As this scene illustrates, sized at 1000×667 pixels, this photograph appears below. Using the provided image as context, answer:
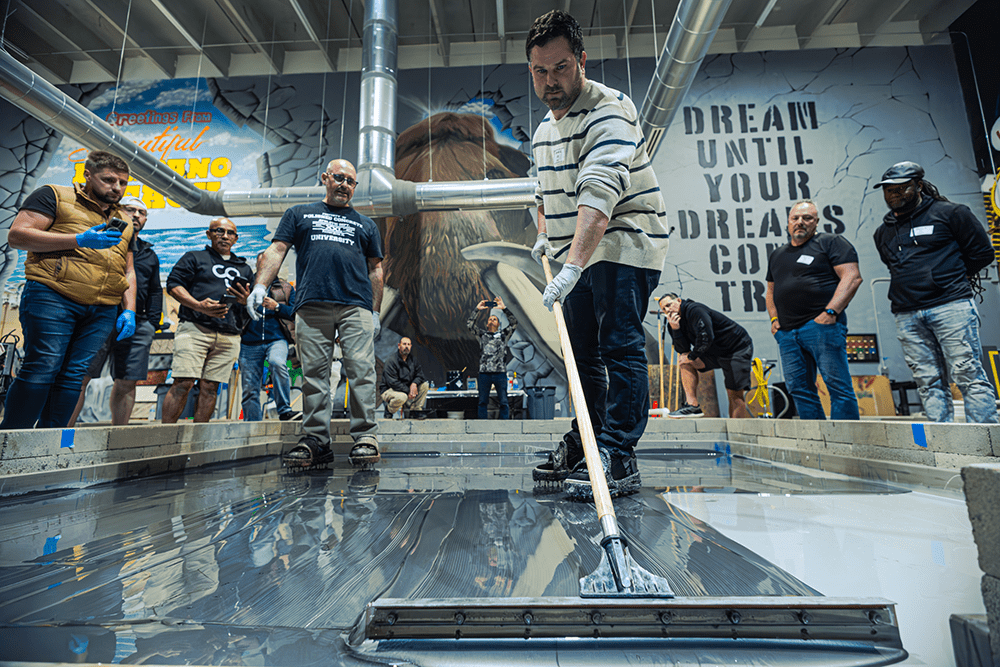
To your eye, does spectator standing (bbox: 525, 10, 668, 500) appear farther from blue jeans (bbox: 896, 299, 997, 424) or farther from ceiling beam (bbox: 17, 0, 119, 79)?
ceiling beam (bbox: 17, 0, 119, 79)

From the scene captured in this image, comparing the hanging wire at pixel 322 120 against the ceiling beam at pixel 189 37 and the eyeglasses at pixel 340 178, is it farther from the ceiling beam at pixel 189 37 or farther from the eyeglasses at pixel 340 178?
the eyeglasses at pixel 340 178

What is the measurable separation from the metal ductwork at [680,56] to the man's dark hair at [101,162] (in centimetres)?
463

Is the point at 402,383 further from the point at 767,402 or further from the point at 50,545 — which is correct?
the point at 50,545

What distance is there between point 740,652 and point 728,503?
2.99 ft

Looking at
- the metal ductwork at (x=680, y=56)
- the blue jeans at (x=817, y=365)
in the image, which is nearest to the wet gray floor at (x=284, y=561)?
the blue jeans at (x=817, y=365)

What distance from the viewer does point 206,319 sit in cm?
319

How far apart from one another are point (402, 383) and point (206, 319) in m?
2.94

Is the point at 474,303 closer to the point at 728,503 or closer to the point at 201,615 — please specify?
the point at 728,503

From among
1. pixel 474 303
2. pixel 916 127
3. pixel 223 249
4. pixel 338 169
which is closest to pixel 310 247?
pixel 338 169

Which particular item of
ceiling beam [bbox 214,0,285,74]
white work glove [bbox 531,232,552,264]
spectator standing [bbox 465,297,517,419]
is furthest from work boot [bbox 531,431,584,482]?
ceiling beam [bbox 214,0,285,74]

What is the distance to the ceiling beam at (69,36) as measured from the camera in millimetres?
7871

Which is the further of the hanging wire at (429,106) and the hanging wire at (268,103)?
the hanging wire at (268,103)

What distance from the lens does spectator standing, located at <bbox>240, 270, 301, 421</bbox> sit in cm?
395

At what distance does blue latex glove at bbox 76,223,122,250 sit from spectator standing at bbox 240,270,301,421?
187 cm
